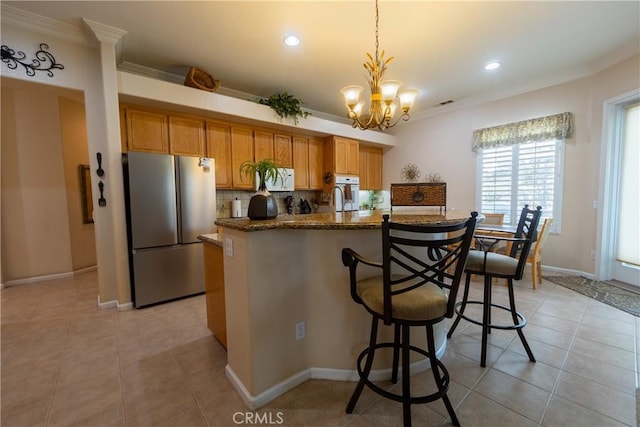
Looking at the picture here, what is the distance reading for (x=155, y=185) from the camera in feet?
9.82

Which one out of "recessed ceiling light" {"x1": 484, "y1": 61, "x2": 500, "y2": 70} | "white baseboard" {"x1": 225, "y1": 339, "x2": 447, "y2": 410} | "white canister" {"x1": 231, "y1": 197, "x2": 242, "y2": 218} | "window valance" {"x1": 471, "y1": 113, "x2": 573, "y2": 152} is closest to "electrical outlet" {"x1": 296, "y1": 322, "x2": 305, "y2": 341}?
"white baseboard" {"x1": 225, "y1": 339, "x2": 447, "y2": 410}

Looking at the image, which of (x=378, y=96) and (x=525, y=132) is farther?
(x=525, y=132)

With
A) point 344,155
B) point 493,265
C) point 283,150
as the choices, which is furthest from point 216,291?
point 344,155

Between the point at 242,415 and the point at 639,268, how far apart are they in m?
4.83

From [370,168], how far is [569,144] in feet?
10.9

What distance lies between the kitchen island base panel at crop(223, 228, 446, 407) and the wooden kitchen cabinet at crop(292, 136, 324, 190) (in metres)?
3.28

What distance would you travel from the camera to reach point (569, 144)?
383 cm

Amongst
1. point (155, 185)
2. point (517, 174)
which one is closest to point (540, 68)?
point (517, 174)

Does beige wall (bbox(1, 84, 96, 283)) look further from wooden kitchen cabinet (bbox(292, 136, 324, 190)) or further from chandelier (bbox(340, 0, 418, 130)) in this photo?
chandelier (bbox(340, 0, 418, 130))

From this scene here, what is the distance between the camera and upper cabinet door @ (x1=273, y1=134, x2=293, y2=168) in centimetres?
453

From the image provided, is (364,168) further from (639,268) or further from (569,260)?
(639,268)

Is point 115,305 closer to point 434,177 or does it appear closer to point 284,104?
point 284,104

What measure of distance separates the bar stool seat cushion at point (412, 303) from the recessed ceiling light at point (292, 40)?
274cm

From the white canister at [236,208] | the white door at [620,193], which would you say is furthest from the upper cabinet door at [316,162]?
the white door at [620,193]
